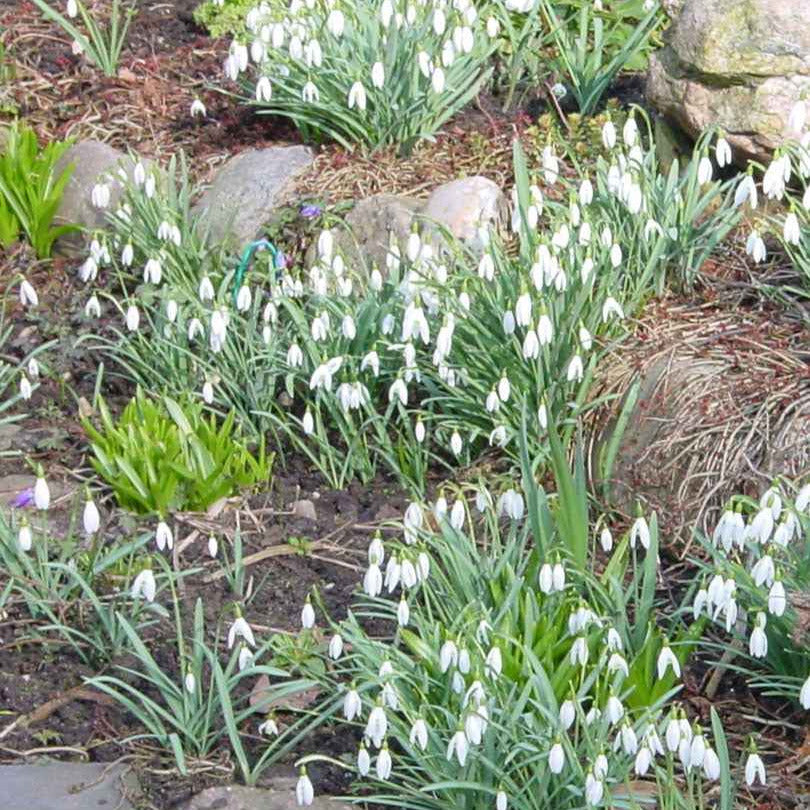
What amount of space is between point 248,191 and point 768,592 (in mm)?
2877

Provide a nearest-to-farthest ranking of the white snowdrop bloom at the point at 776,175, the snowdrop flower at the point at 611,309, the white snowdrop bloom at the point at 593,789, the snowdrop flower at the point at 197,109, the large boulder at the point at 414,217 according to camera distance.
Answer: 1. the white snowdrop bloom at the point at 593,789
2. the white snowdrop bloom at the point at 776,175
3. the snowdrop flower at the point at 611,309
4. the large boulder at the point at 414,217
5. the snowdrop flower at the point at 197,109

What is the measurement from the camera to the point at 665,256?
15.3 ft

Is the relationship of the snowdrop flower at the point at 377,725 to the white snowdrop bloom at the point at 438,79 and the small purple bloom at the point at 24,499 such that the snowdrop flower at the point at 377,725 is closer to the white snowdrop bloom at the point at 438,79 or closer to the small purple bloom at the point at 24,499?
the small purple bloom at the point at 24,499

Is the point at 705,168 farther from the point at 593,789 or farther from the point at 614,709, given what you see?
the point at 593,789

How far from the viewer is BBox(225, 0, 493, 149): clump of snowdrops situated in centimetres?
546

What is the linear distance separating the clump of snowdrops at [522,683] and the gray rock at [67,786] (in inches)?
19.6

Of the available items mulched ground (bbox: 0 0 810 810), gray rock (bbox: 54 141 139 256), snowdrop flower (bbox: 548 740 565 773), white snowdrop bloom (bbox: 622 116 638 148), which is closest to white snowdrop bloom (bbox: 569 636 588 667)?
snowdrop flower (bbox: 548 740 565 773)

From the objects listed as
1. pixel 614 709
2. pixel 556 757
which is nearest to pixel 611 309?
pixel 614 709

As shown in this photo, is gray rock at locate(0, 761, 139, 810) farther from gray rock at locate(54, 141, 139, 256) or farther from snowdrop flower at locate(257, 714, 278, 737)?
gray rock at locate(54, 141, 139, 256)

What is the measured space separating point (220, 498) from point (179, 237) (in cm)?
86

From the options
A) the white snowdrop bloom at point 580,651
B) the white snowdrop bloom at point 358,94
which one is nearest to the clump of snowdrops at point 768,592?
the white snowdrop bloom at point 580,651

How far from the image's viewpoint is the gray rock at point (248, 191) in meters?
5.52

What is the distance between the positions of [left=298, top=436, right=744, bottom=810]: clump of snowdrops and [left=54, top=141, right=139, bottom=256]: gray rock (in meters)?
2.66

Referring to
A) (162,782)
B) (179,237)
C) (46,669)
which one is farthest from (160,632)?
(179,237)
